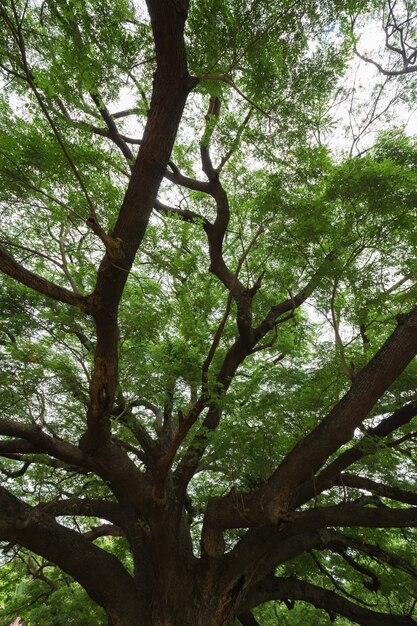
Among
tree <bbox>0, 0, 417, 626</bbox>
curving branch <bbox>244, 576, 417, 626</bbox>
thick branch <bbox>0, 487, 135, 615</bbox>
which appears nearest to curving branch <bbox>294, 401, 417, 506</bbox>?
tree <bbox>0, 0, 417, 626</bbox>

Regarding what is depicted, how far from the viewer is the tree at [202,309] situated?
293 cm

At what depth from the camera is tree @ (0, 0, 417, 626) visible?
2926 mm

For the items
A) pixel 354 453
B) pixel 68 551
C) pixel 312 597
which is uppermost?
pixel 354 453

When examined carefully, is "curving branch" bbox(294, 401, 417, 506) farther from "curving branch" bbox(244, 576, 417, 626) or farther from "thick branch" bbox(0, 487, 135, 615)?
"thick branch" bbox(0, 487, 135, 615)

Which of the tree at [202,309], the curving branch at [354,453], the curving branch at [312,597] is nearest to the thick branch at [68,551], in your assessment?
the tree at [202,309]

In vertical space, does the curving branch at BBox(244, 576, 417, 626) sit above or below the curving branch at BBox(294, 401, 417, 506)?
below

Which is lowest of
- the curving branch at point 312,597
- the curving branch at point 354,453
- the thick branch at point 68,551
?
the curving branch at point 312,597

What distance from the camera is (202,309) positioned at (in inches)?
170

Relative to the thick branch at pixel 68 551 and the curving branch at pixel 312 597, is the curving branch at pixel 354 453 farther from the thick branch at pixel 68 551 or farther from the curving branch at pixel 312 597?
the thick branch at pixel 68 551

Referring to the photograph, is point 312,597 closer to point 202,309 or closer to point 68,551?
point 68,551

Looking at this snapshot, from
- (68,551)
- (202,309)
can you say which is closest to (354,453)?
(202,309)

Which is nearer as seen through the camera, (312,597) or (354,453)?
(354,453)

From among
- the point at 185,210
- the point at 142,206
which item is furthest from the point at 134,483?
the point at 185,210

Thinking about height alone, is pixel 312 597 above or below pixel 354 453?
below
